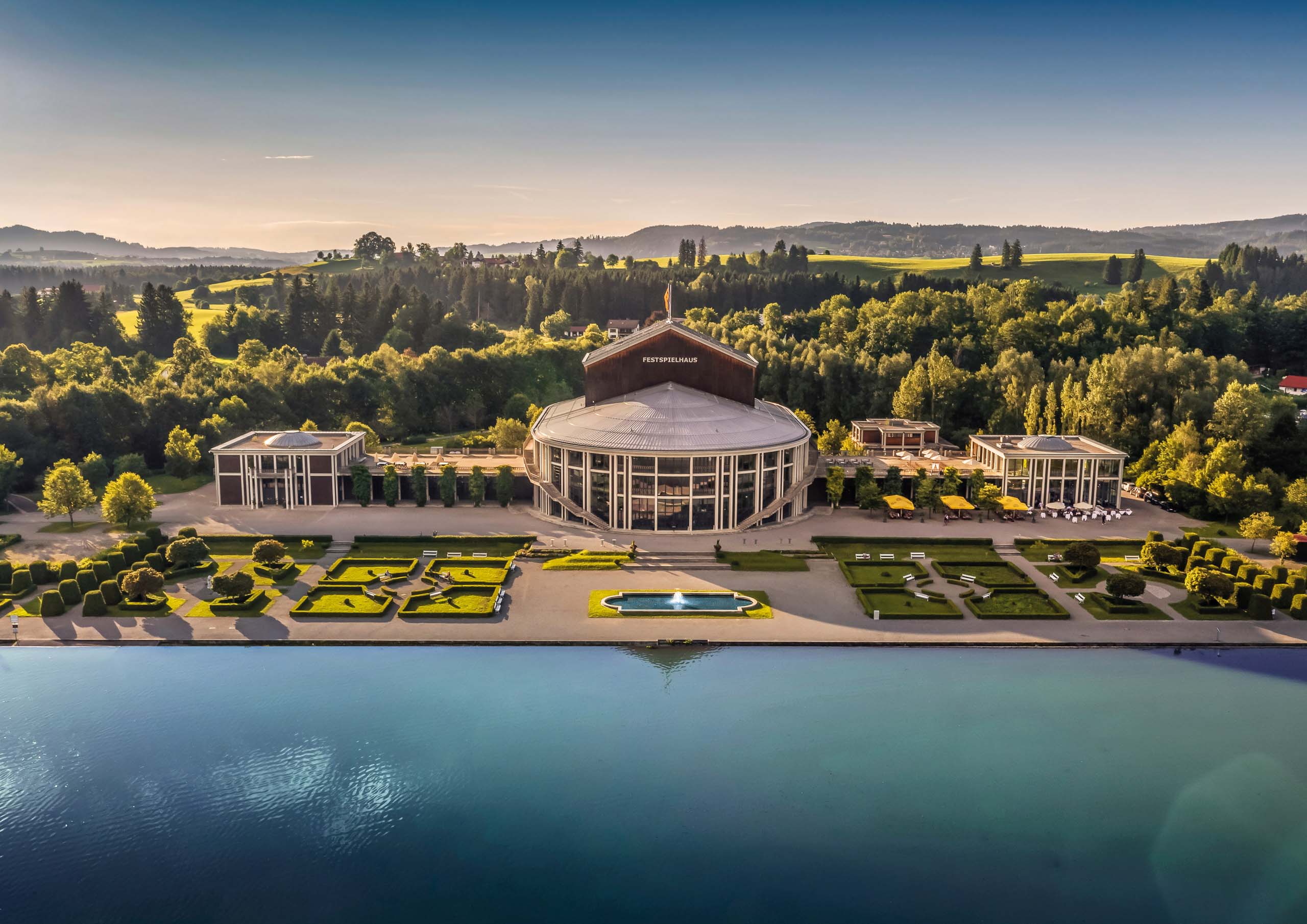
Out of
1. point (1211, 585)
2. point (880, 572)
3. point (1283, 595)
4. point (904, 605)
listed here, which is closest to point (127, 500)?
point (880, 572)

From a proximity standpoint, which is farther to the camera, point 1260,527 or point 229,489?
point 229,489

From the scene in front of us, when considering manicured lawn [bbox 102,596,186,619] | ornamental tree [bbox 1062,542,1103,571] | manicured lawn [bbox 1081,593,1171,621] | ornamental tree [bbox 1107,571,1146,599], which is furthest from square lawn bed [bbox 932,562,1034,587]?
manicured lawn [bbox 102,596,186,619]

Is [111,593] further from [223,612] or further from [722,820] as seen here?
[722,820]

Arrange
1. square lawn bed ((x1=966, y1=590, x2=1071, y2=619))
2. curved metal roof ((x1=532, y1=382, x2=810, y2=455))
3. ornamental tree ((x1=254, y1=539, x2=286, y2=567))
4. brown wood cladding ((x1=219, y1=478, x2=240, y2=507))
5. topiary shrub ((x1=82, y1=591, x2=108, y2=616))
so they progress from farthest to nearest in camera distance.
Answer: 1. brown wood cladding ((x1=219, y1=478, x2=240, y2=507))
2. curved metal roof ((x1=532, y1=382, x2=810, y2=455))
3. ornamental tree ((x1=254, y1=539, x2=286, y2=567))
4. square lawn bed ((x1=966, y1=590, x2=1071, y2=619))
5. topiary shrub ((x1=82, y1=591, x2=108, y2=616))

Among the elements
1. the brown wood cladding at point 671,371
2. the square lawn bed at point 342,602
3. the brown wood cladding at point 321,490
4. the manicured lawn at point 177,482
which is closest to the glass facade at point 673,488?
the brown wood cladding at point 671,371

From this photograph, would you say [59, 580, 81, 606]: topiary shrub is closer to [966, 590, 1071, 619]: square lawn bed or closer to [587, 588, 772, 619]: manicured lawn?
[587, 588, 772, 619]: manicured lawn

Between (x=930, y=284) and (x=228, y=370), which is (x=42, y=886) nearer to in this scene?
(x=228, y=370)

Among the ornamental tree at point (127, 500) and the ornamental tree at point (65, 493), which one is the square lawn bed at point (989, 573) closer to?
the ornamental tree at point (127, 500)
